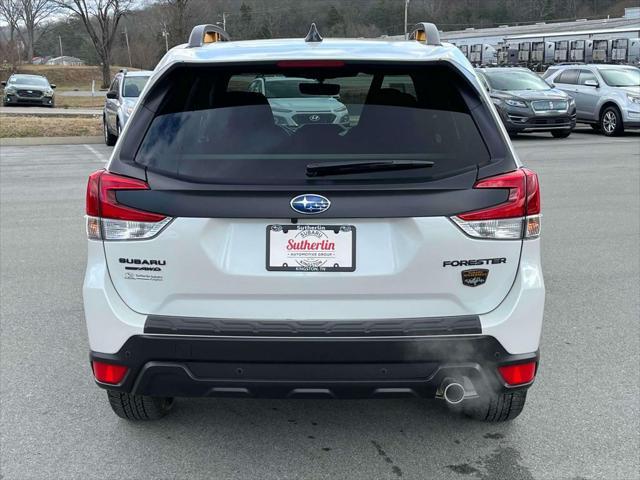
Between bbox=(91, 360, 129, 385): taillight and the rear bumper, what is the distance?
7 centimetres

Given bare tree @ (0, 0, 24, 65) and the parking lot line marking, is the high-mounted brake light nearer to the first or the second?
the parking lot line marking

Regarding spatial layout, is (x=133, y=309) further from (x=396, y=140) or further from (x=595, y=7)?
(x=595, y=7)

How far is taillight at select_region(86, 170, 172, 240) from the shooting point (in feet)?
9.35

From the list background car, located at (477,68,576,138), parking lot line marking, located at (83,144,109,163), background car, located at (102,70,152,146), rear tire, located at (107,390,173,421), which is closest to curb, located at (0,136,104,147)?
parking lot line marking, located at (83,144,109,163)

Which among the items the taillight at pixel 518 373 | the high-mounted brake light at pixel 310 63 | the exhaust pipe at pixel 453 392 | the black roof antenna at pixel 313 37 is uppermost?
the black roof antenna at pixel 313 37

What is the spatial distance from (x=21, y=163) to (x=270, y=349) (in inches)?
518

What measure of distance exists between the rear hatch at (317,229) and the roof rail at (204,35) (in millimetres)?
441

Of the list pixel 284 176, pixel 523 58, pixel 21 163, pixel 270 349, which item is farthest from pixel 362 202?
pixel 523 58

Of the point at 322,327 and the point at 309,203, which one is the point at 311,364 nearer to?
the point at 322,327

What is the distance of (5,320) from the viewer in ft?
17.0

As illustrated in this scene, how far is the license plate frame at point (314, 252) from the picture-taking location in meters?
2.79

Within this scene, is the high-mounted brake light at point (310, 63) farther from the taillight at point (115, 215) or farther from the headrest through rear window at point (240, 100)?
the taillight at point (115, 215)

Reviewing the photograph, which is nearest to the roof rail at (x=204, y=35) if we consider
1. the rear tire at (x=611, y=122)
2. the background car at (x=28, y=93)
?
the rear tire at (x=611, y=122)

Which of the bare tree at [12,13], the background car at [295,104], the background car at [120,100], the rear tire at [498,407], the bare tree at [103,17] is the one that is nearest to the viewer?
the background car at [295,104]
